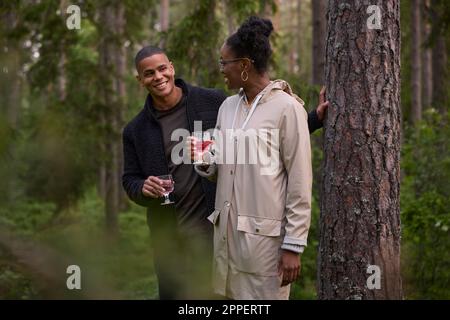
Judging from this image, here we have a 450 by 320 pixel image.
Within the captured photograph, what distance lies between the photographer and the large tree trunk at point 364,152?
4070 millimetres

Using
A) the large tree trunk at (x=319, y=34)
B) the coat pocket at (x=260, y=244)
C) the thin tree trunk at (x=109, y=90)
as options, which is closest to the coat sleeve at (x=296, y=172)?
the coat pocket at (x=260, y=244)

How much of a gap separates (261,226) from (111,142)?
10.4 m

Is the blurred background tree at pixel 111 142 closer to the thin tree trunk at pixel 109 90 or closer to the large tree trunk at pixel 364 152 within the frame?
the thin tree trunk at pixel 109 90

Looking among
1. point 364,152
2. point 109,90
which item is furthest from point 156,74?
point 109,90

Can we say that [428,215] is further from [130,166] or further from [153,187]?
[153,187]

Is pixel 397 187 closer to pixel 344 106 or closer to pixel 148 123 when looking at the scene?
pixel 344 106

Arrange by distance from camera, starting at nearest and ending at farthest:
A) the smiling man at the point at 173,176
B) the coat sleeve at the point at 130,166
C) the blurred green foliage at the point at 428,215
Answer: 1. the smiling man at the point at 173,176
2. the coat sleeve at the point at 130,166
3. the blurred green foliage at the point at 428,215

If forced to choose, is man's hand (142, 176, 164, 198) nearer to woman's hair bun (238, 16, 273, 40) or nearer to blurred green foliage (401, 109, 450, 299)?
woman's hair bun (238, 16, 273, 40)

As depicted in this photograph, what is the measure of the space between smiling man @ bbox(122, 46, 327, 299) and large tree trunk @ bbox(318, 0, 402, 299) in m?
0.43

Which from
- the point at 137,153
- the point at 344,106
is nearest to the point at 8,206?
Answer: the point at 137,153

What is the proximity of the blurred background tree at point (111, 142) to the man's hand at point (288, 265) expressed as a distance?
3.63m

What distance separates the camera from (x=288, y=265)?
3.76 meters
